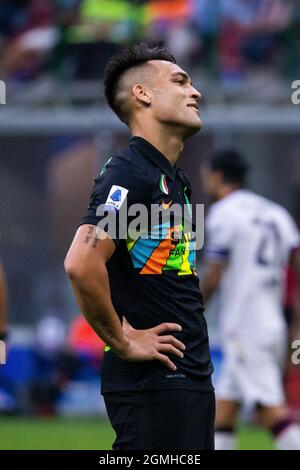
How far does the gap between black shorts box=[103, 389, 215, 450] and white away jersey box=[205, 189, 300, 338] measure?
12.0 ft

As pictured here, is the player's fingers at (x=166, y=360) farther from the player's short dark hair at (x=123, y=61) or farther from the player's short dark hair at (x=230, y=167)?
the player's short dark hair at (x=230, y=167)

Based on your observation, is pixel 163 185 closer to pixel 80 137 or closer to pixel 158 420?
pixel 158 420

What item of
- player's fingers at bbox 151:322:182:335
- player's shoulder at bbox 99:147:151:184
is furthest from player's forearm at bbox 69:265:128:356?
player's shoulder at bbox 99:147:151:184

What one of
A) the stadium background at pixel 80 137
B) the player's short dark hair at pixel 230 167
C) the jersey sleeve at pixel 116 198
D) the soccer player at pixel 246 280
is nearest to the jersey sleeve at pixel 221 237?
the soccer player at pixel 246 280

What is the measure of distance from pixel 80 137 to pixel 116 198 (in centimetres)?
905

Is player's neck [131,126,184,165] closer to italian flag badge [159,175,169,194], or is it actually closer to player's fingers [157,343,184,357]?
italian flag badge [159,175,169,194]

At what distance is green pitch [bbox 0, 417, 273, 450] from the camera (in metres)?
9.69

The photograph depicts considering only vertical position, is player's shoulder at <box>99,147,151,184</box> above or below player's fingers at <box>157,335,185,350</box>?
above

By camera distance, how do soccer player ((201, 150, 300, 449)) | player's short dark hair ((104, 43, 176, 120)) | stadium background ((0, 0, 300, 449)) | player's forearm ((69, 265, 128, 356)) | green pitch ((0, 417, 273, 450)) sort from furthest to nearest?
1. stadium background ((0, 0, 300, 449))
2. green pitch ((0, 417, 273, 450))
3. soccer player ((201, 150, 300, 449))
4. player's short dark hair ((104, 43, 176, 120))
5. player's forearm ((69, 265, 128, 356))

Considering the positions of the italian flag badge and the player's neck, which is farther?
the player's neck

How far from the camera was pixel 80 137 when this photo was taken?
44.1ft

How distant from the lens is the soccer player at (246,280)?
8.16 m

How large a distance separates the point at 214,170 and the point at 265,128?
484 cm
